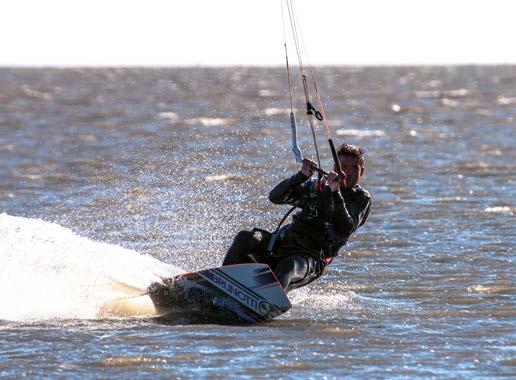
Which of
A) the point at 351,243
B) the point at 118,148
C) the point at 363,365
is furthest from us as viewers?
the point at 118,148

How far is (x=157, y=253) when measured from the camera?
14500 millimetres

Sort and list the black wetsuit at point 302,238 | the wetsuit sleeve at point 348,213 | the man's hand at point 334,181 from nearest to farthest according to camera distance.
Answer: the man's hand at point 334,181, the wetsuit sleeve at point 348,213, the black wetsuit at point 302,238

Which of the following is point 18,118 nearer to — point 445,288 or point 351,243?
point 351,243

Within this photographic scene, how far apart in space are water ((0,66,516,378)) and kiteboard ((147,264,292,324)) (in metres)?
0.24

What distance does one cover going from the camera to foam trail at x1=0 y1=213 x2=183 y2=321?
10906mm

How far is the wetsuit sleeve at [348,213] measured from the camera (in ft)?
34.7

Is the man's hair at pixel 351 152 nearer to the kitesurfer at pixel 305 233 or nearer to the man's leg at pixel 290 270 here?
the kitesurfer at pixel 305 233

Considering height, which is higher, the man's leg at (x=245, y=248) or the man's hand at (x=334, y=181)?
the man's hand at (x=334, y=181)

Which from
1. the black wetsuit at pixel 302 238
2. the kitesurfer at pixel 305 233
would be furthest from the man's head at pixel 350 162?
the black wetsuit at pixel 302 238

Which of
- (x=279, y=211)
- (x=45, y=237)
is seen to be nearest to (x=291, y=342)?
(x=45, y=237)

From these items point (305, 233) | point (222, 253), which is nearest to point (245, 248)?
point (305, 233)

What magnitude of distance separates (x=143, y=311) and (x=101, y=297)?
0.63 m

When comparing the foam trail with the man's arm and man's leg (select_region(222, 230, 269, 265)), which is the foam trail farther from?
the man's arm

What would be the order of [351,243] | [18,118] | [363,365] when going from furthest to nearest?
1. [18,118]
2. [351,243]
3. [363,365]
